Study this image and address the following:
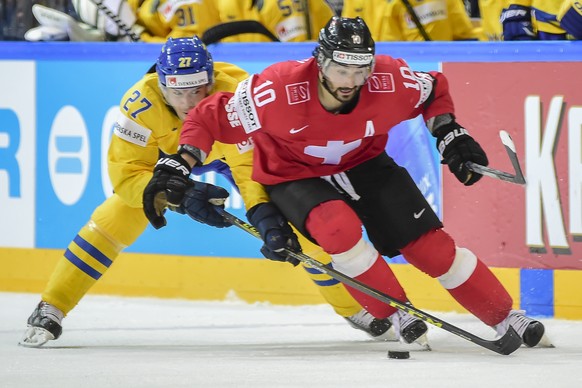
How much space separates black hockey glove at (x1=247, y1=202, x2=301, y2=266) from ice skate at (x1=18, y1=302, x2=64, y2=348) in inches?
35.0

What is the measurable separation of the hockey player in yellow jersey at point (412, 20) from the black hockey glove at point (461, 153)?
5.17 feet

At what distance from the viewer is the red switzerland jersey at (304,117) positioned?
181 inches

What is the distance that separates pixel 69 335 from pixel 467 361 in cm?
179

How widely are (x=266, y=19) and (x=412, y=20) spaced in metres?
0.72

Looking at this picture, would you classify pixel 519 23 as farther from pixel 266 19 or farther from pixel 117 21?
pixel 117 21

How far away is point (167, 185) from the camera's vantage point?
4.55 metres

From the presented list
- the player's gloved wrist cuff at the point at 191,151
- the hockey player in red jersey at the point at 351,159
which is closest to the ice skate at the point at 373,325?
the hockey player in red jersey at the point at 351,159

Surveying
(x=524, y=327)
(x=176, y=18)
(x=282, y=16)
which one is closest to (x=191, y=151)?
(x=524, y=327)

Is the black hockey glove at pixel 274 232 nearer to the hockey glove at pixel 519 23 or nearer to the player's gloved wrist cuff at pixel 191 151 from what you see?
the player's gloved wrist cuff at pixel 191 151

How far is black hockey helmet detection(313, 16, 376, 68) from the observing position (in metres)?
4.43

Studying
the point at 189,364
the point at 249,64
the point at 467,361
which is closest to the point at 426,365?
the point at 467,361

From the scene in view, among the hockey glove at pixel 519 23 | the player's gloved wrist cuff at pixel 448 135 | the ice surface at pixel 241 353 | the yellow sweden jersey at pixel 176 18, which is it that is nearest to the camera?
the ice surface at pixel 241 353

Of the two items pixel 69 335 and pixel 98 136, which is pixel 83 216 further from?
pixel 69 335

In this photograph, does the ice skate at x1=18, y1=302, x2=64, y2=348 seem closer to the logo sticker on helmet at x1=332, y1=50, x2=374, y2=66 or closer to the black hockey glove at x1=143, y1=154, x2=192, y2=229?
the black hockey glove at x1=143, y1=154, x2=192, y2=229
